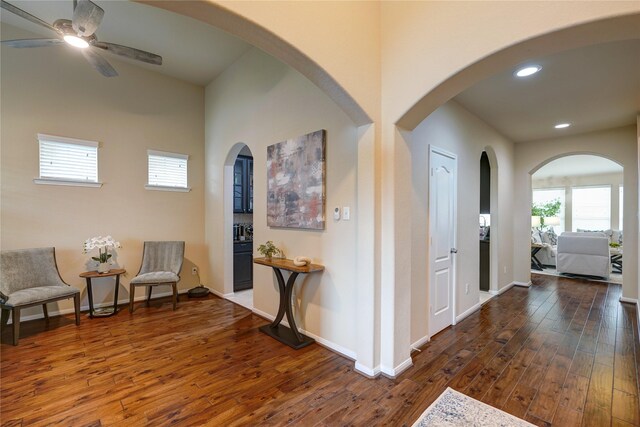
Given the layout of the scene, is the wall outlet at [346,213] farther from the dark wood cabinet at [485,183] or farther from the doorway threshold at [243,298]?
the dark wood cabinet at [485,183]

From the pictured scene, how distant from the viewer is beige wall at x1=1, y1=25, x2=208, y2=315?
11.8 feet

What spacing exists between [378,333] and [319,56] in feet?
7.32

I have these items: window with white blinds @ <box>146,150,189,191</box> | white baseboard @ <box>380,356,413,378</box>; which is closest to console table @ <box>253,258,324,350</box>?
white baseboard @ <box>380,356,413,378</box>

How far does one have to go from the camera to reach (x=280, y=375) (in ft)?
7.87

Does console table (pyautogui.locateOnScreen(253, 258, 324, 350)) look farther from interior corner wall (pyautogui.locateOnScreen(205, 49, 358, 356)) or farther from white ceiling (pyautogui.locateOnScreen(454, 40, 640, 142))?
white ceiling (pyautogui.locateOnScreen(454, 40, 640, 142))

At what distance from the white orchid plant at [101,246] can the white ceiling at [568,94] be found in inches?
198

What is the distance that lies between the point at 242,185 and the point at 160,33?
2606mm

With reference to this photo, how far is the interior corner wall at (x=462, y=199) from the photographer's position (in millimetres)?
2963

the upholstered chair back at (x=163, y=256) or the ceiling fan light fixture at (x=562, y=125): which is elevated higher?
the ceiling fan light fixture at (x=562, y=125)

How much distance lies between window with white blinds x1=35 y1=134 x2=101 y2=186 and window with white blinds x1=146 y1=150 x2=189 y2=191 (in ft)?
2.36

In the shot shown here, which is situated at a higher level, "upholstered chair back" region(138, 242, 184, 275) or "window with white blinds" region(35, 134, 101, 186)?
"window with white blinds" region(35, 134, 101, 186)

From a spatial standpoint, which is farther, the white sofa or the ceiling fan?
the white sofa

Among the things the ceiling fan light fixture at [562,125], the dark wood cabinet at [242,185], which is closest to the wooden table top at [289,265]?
the dark wood cabinet at [242,185]

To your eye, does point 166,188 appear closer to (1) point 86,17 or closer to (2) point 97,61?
(2) point 97,61
